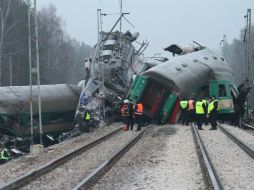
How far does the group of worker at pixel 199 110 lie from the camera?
20.9 m

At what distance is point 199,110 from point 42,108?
8388 millimetres

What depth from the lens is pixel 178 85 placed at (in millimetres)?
23797

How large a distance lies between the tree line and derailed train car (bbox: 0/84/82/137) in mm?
23812

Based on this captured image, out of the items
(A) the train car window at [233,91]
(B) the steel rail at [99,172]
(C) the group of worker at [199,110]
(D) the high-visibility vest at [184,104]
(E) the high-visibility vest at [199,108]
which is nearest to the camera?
(B) the steel rail at [99,172]

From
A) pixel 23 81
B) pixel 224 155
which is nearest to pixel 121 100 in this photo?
pixel 224 155

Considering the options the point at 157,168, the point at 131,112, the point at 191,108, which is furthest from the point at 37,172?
the point at 191,108

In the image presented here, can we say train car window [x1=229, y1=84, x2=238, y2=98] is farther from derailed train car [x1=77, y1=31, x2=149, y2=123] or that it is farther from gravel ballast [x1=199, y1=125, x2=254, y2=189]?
gravel ballast [x1=199, y1=125, x2=254, y2=189]

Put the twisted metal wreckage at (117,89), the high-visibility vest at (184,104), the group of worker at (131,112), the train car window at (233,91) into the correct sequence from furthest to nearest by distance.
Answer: the train car window at (233,91) < the twisted metal wreckage at (117,89) < the high-visibility vest at (184,104) < the group of worker at (131,112)

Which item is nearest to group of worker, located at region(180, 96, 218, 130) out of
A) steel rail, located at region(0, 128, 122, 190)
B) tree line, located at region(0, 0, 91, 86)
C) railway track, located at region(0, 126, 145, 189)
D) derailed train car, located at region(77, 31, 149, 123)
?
derailed train car, located at region(77, 31, 149, 123)

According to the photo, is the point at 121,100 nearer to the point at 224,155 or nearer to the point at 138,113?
the point at 138,113

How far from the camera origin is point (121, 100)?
2920 centimetres

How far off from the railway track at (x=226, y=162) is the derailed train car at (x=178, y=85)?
625 cm

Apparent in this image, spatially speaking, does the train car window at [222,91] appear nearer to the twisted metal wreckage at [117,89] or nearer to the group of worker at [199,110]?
the twisted metal wreckage at [117,89]

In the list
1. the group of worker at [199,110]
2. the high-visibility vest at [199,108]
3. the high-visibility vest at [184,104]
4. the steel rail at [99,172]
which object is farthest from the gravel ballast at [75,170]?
the high-visibility vest at [184,104]
